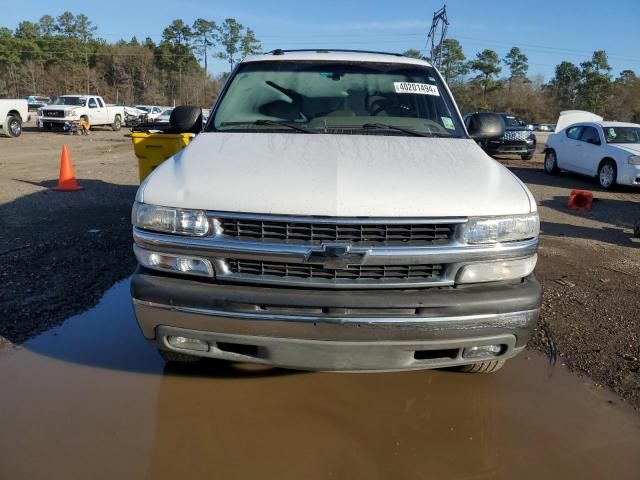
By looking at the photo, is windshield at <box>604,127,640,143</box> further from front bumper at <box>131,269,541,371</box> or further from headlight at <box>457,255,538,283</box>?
front bumper at <box>131,269,541,371</box>

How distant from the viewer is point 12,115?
74.8ft

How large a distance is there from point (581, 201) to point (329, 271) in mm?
8545

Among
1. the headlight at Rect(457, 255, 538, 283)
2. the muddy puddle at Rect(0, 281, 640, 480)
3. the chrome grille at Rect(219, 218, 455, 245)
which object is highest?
the chrome grille at Rect(219, 218, 455, 245)

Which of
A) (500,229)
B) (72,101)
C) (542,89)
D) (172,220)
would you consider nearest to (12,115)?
(72,101)

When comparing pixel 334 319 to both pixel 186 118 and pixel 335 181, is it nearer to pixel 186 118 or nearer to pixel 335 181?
pixel 335 181

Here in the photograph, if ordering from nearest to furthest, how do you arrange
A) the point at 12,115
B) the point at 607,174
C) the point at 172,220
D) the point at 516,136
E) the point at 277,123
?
the point at 172,220 → the point at 277,123 → the point at 607,174 → the point at 516,136 → the point at 12,115

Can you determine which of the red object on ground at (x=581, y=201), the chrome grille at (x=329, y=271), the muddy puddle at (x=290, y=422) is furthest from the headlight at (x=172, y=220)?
the red object on ground at (x=581, y=201)

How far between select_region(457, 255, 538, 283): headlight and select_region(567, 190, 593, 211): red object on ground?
773 centimetres

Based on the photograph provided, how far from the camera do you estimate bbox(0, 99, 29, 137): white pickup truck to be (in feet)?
73.2

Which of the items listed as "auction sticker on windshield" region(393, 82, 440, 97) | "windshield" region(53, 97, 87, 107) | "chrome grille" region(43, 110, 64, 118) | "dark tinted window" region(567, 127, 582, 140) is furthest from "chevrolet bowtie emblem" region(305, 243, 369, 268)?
"windshield" region(53, 97, 87, 107)

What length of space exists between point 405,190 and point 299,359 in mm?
1015

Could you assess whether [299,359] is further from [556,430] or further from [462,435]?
[556,430]

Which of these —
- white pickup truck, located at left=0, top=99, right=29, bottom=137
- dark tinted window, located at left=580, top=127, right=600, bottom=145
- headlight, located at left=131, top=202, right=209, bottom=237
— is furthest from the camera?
white pickup truck, located at left=0, top=99, right=29, bottom=137

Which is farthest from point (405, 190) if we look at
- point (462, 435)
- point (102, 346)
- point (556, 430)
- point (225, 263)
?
point (102, 346)
